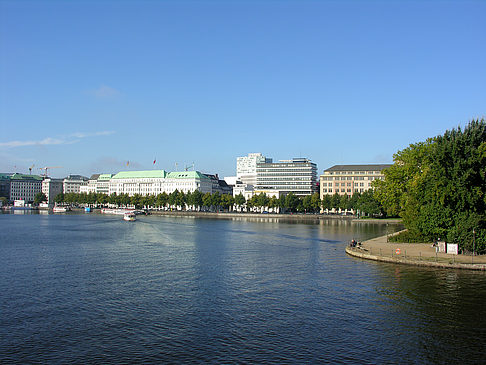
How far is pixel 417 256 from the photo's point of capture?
5225cm

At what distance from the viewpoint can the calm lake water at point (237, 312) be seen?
24047mm

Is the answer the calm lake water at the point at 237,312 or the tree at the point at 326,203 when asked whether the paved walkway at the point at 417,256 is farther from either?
the tree at the point at 326,203

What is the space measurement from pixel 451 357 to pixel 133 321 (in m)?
19.0

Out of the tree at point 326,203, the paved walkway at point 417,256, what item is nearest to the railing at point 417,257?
the paved walkway at point 417,256

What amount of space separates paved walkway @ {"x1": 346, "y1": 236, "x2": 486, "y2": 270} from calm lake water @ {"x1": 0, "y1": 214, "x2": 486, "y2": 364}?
1893 mm

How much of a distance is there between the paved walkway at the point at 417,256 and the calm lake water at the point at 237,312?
1893mm

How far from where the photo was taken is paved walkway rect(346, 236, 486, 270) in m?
47.0

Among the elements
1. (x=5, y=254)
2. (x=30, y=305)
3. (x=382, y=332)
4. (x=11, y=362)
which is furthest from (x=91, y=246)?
(x=382, y=332)

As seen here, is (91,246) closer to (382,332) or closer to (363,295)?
(363,295)

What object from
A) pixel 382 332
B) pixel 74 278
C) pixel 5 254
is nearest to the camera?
pixel 382 332

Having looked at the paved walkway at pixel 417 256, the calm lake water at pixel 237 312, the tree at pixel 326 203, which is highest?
the tree at pixel 326 203

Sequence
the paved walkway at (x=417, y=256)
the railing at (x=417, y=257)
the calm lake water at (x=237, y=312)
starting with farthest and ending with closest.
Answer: the railing at (x=417, y=257) < the paved walkway at (x=417, y=256) < the calm lake water at (x=237, y=312)

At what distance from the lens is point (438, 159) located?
53.1 metres

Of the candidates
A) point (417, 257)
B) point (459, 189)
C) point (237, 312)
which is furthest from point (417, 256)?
point (237, 312)
